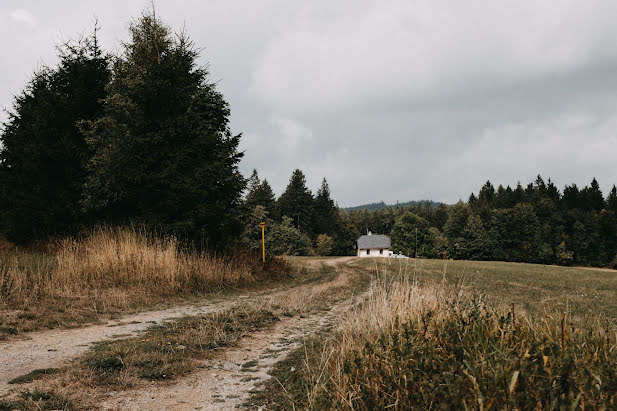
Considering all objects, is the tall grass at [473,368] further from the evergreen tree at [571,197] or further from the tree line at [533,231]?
the evergreen tree at [571,197]

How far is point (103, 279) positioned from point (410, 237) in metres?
80.6

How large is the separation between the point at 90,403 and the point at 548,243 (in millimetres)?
84505

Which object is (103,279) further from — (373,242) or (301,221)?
(373,242)

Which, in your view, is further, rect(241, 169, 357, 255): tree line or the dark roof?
the dark roof

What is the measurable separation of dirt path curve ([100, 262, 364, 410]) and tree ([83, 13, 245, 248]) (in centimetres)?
866

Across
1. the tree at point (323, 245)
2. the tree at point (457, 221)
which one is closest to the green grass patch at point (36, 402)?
the tree at point (323, 245)

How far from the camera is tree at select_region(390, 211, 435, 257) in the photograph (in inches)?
3290

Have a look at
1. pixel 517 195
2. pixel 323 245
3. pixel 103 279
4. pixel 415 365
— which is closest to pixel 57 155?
pixel 103 279

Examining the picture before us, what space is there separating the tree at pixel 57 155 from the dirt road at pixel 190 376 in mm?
11874

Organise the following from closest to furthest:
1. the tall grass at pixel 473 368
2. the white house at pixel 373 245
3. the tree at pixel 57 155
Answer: the tall grass at pixel 473 368 → the tree at pixel 57 155 → the white house at pixel 373 245

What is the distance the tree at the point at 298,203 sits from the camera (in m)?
87.1

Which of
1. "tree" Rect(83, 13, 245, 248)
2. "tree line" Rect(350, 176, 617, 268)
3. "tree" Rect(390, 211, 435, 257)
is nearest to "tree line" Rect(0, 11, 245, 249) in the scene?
"tree" Rect(83, 13, 245, 248)

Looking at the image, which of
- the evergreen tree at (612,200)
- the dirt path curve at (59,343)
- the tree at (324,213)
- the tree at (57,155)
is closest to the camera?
the dirt path curve at (59,343)

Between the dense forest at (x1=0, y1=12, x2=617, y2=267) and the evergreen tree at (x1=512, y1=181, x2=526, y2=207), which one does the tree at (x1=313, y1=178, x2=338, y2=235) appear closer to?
the evergreen tree at (x1=512, y1=181, x2=526, y2=207)
